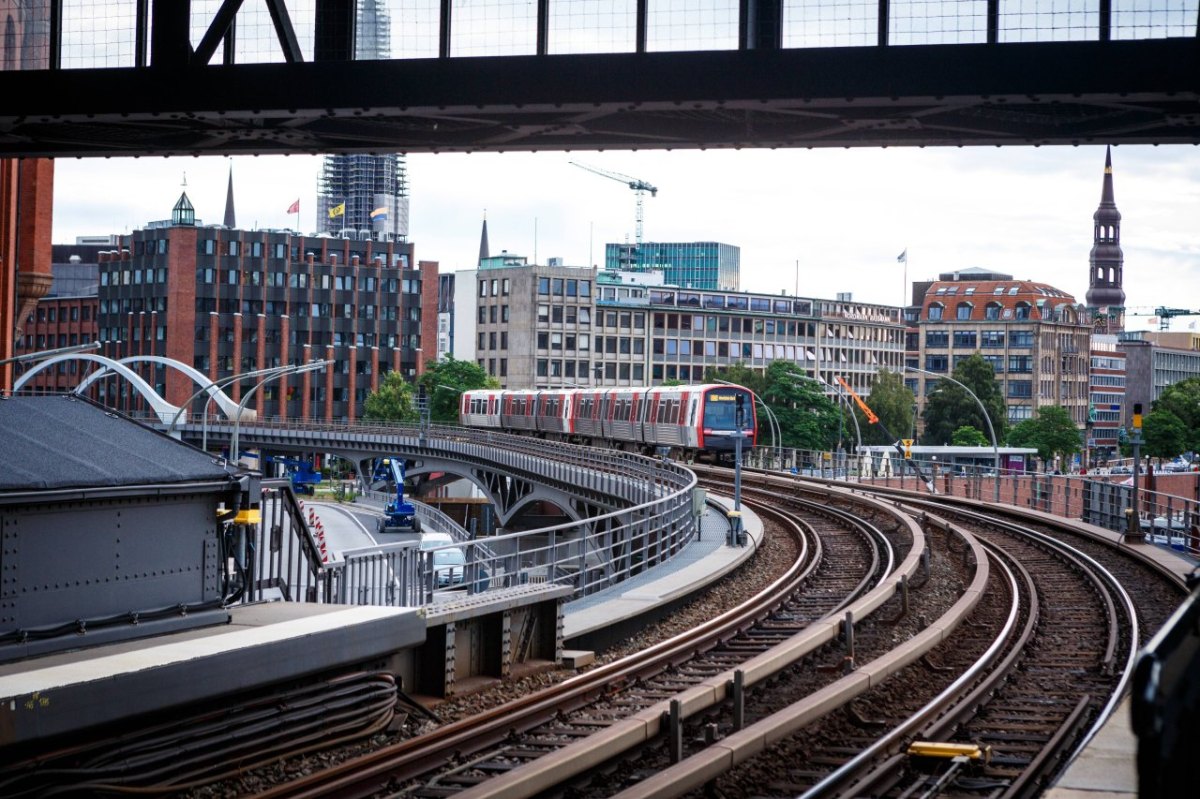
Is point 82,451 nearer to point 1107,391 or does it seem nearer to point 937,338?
point 937,338

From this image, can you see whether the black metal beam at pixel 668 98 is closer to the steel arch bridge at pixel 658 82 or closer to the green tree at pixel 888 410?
the steel arch bridge at pixel 658 82

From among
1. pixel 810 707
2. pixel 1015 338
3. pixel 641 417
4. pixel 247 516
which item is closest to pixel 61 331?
pixel 1015 338

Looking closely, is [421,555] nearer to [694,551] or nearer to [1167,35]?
[1167,35]

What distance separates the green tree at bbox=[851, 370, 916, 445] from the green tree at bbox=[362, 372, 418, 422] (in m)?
39.0

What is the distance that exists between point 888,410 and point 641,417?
58817 mm

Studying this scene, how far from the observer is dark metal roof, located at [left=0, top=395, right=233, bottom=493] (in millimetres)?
12008

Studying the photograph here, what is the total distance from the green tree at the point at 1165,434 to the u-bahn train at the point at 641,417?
143 ft

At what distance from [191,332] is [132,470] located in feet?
432

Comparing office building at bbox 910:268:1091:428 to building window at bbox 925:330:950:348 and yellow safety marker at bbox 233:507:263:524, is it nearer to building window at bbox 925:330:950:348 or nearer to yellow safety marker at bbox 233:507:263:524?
building window at bbox 925:330:950:348

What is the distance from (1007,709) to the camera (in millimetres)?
15078

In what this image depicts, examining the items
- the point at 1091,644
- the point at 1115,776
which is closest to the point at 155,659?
the point at 1115,776

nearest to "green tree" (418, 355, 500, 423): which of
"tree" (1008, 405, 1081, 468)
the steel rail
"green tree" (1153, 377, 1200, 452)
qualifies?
"tree" (1008, 405, 1081, 468)

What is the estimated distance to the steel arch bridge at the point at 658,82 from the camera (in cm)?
1205

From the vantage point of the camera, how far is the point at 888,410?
124000 mm
